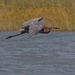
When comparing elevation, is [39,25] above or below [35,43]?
above

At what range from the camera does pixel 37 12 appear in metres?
19.0

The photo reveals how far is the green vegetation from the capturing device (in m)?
18.2

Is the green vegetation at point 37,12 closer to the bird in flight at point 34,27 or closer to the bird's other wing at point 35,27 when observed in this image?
the bird in flight at point 34,27

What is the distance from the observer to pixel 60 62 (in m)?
13.8

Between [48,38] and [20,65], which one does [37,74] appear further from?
[48,38]

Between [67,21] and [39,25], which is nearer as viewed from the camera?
[39,25]

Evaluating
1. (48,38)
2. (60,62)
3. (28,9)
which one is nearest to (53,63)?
(60,62)

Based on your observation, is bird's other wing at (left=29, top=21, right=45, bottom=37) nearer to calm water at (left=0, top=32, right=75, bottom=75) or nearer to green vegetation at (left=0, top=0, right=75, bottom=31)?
calm water at (left=0, top=32, right=75, bottom=75)

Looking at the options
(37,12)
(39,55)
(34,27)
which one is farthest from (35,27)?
(37,12)

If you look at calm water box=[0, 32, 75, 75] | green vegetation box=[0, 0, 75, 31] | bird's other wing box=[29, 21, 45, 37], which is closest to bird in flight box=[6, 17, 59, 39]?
bird's other wing box=[29, 21, 45, 37]

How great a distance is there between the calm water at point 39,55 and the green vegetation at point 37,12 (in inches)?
12.3

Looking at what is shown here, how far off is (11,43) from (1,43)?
11.8 inches

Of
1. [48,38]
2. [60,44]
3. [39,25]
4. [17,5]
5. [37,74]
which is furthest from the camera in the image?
[17,5]

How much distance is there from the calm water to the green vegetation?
0.31 meters
